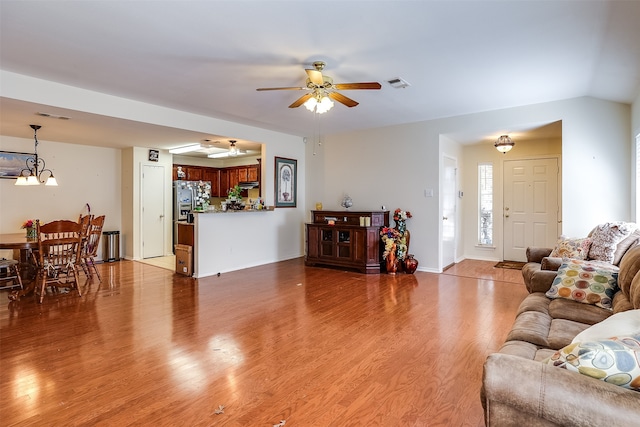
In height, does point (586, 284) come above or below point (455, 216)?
below

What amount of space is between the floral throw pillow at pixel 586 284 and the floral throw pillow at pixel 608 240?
2.39 ft

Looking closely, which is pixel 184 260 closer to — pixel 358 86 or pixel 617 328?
pixel 358 86

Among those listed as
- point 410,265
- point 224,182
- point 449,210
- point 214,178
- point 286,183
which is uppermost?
point 214,178

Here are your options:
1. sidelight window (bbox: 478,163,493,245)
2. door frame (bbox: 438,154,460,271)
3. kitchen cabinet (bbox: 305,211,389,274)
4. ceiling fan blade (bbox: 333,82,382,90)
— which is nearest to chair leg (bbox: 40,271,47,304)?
kitchen cabinet (bbox: 305,211,389,274)

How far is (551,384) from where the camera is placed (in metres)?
1.15

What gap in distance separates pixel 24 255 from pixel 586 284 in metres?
6.58

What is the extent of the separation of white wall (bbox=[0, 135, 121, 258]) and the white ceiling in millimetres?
1651

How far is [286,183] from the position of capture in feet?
22.9

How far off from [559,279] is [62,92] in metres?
5.25

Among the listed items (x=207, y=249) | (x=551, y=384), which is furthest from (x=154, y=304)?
(x=551, y=384)

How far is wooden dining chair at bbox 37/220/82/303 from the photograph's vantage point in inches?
168

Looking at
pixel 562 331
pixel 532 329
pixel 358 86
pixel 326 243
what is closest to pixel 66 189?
pixel 326 243

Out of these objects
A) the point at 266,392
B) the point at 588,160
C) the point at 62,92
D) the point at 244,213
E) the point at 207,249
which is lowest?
the point at 266,392

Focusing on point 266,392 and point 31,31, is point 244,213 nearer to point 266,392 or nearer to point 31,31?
point 31,31
